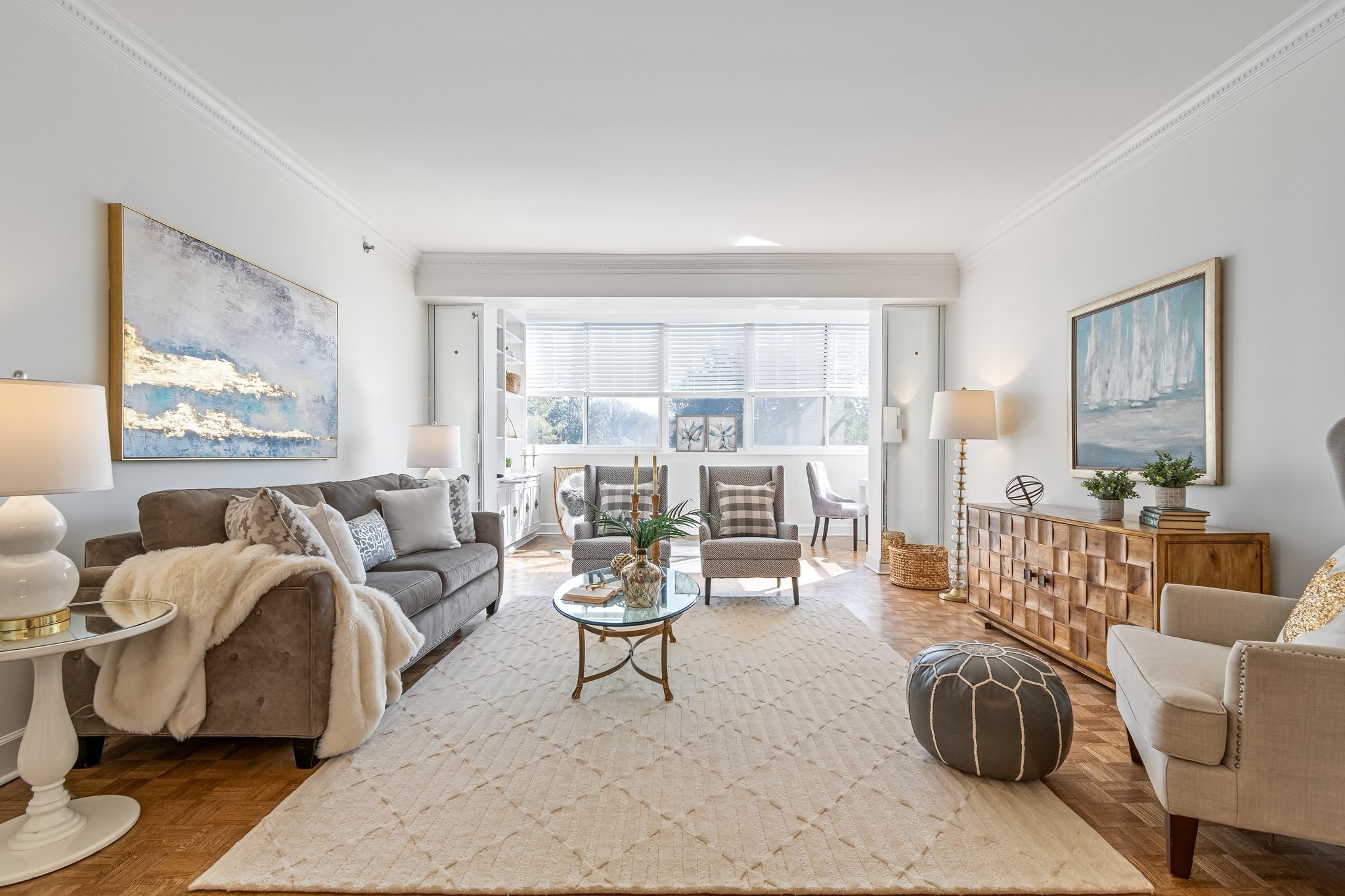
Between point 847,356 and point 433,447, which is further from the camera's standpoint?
point 847,356

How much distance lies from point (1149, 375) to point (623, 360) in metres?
5.55

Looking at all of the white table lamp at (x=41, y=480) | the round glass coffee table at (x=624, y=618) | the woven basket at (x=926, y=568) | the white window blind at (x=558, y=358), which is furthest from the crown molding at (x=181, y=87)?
the woven basket at (x=926, y=568)

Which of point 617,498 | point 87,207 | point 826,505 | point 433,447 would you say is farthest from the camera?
point 826,505

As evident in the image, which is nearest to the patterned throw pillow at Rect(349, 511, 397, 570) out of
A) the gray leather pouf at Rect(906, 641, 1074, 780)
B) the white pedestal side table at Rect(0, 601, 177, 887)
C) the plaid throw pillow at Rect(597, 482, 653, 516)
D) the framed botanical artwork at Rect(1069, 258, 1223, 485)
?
the white pedestal side table at Rect(0, 601, 177, 887)

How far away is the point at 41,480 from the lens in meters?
1.71

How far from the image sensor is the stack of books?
2654 mm

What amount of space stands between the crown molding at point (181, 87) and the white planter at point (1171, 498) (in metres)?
4.54

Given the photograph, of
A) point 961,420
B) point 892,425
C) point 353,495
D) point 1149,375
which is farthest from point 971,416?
point 353,495

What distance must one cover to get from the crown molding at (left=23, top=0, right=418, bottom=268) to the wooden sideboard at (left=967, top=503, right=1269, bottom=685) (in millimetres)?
4511

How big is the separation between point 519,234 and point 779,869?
457 cm

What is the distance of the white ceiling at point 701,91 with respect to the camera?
96.3 inches

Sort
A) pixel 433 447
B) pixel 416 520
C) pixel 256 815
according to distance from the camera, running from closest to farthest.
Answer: pixel 256 815 → pixel 416 520 → pixel 433 447

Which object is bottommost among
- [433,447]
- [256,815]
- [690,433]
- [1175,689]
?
[256,815]

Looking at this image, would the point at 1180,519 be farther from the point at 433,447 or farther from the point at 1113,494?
the point at 433,447
